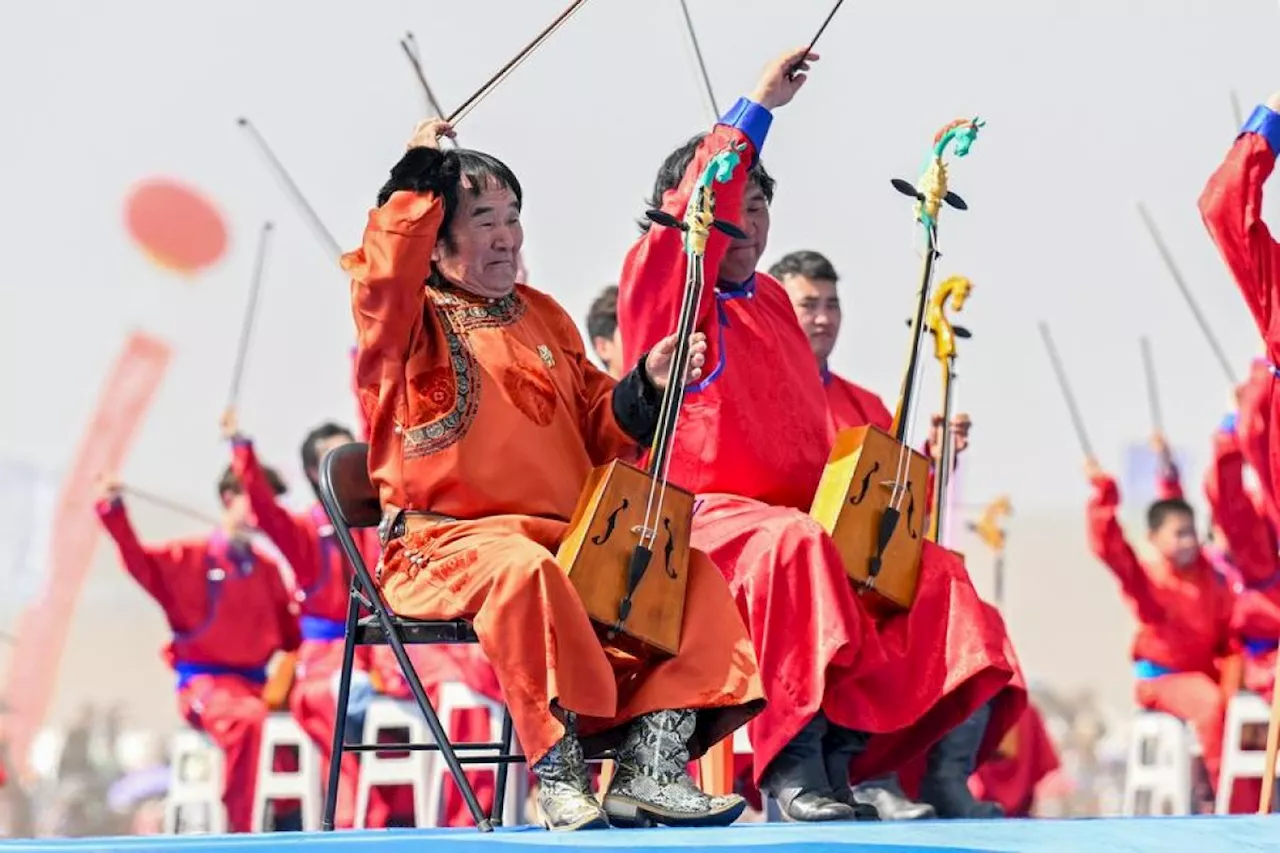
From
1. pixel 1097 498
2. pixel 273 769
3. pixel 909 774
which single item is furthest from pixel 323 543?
pixel 909 774

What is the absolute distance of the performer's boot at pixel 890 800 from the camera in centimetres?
422

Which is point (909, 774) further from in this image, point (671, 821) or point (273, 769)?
point (273, 769)

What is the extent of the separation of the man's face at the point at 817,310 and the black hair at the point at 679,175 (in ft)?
2.34

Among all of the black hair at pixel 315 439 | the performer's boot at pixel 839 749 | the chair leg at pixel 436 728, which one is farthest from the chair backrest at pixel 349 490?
the black hair at pixel 315 439

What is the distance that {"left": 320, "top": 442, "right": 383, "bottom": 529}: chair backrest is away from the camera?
12.3 ft

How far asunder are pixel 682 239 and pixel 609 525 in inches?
32.5

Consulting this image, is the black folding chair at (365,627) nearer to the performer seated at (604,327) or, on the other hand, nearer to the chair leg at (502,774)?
the chair leg at (502,774)

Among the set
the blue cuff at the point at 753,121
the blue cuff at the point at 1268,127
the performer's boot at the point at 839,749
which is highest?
the blue cuff at the point at 1268,127

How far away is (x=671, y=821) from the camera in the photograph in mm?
3375

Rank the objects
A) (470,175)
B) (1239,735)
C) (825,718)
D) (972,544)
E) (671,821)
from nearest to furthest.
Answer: (671,821), (470,175), (825,718), (1239,735), (972,544)

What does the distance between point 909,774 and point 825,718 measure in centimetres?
60

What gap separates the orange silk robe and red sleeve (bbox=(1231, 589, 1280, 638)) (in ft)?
15.7

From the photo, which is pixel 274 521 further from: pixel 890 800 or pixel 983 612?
pixel 983 612

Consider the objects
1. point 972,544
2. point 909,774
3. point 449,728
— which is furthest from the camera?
point 972,544
